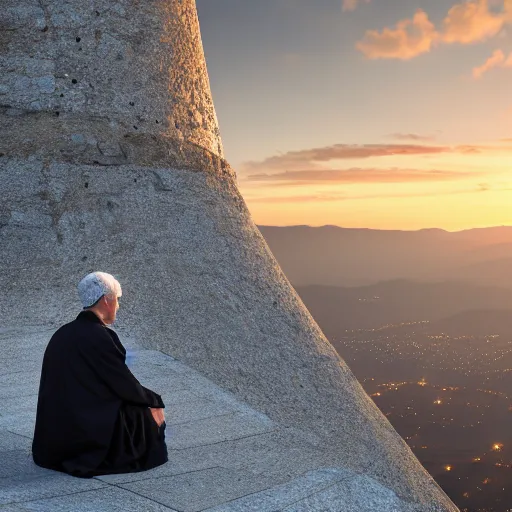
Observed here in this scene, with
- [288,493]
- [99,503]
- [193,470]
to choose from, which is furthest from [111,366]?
[288,493]

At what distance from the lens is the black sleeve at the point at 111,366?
4.30 metres

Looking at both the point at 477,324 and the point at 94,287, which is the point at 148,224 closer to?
the point at 94,287

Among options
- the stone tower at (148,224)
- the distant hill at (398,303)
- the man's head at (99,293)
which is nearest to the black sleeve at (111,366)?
the man's head at (99,293)

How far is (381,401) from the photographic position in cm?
7331

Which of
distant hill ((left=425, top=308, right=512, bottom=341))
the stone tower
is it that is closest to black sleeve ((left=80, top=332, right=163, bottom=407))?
the stone tower

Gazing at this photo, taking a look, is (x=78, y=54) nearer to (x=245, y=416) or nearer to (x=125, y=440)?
(x=245, y=416)

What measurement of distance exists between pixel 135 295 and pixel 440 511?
4.35m

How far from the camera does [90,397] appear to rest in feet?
14.3

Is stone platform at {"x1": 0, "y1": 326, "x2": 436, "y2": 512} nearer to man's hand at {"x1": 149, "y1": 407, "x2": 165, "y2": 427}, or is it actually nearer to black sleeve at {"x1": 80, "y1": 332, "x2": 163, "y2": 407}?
man's hand at {"x1": 149, "y1": 407, "x2": 165, "y2": 427}

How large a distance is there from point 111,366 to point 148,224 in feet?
18.0

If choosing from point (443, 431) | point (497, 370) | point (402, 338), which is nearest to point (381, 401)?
point (443, 431)

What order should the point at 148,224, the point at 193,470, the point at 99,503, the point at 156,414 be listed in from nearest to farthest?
the point at 99,503
the point at 156,414
the point at 193,470
the point at 148,224

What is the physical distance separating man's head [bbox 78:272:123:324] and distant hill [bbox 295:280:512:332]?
122 meters

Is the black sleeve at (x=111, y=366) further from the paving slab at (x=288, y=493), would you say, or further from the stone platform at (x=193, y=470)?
the paving slab at (x=288, y=493)
